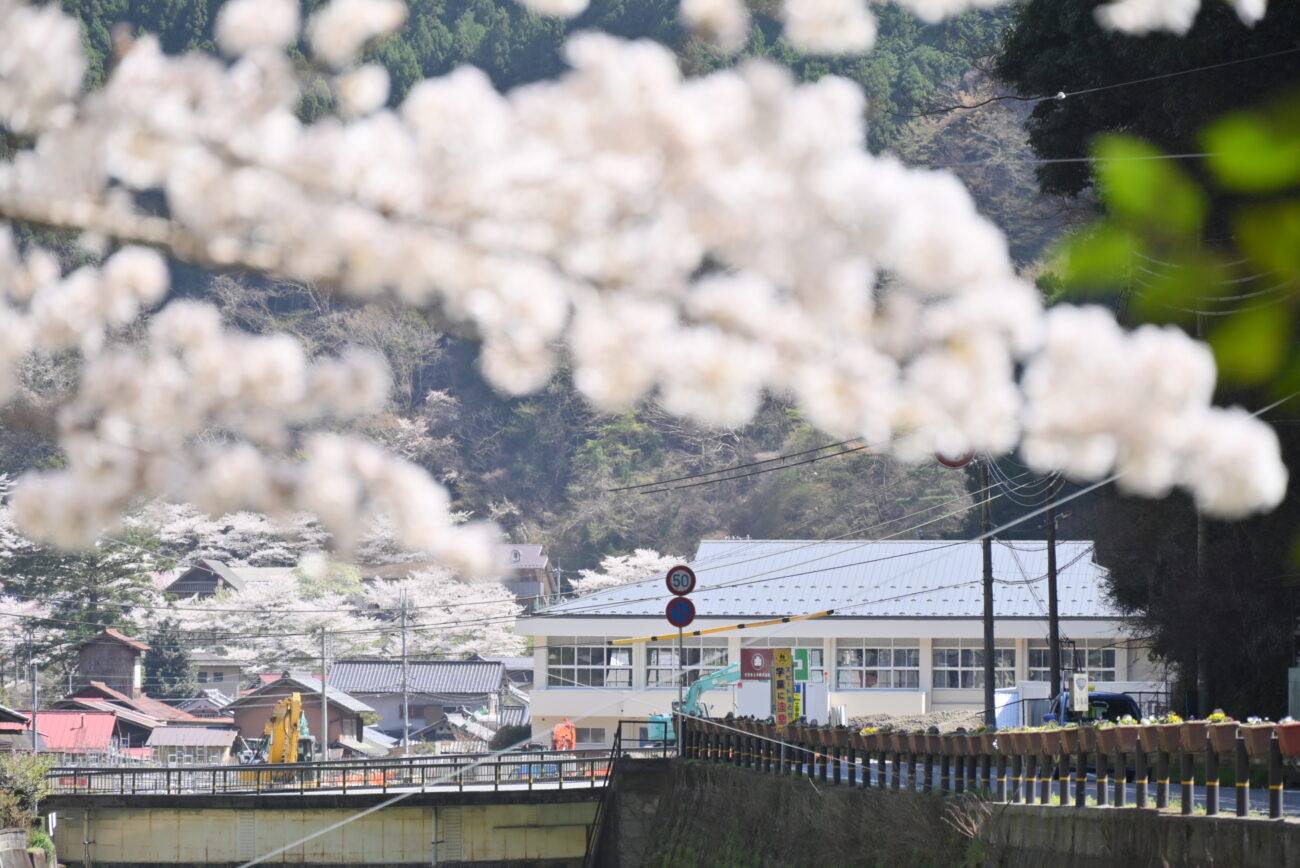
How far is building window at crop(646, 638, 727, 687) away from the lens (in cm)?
4484

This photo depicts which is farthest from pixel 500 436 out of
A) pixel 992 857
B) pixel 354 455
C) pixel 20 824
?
pixel 354 455

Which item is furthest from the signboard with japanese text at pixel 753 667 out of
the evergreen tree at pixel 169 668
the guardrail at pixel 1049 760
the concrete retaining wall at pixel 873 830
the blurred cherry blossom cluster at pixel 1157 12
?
the evergreen tree at pixel 169 668

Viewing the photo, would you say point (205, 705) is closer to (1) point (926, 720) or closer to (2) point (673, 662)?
(2) point (673, 662)

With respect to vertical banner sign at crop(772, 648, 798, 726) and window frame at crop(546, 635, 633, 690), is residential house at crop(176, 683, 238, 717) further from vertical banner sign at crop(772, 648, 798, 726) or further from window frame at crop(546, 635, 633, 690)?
vertical banner sign at crop(772, 648, 798, 726)

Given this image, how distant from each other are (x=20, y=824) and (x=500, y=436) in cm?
2796

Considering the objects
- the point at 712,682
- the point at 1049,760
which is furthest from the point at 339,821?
the point at 1049,760

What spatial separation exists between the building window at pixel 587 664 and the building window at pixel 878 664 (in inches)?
249

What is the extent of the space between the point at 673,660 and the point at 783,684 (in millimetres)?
18782

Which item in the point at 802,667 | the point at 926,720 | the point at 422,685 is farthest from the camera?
the point at 422,685

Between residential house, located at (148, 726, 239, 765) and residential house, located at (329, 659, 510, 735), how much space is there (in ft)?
33.2

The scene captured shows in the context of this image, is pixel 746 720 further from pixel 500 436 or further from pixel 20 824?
pixel 500 436

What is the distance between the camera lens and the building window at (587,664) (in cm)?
4484

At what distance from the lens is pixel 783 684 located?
87.8ft

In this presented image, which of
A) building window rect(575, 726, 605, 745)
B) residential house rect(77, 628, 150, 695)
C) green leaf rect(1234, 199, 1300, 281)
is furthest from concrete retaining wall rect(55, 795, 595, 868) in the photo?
residential house rect(77, 628, 150, 695)
